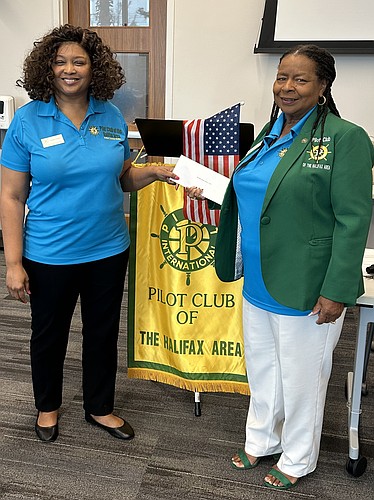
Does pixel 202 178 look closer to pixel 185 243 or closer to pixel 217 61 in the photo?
pixel 185 243

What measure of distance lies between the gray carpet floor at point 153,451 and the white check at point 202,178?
103cm

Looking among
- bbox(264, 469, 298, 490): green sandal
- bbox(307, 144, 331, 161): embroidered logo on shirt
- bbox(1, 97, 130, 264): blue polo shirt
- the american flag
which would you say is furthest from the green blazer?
bbox(264, 469, 298, 490): green sandal

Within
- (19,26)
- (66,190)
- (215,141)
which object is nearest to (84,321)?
(66,190)

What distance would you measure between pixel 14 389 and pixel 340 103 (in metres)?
3.00

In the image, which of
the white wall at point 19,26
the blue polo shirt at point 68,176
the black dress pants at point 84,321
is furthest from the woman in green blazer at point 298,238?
the white wall at point 19,26

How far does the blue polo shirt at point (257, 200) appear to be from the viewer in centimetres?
164

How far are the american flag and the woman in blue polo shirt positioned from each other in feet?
→ 0.48

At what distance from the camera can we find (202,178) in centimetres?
197

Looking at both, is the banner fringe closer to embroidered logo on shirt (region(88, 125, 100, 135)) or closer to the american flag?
the american flag

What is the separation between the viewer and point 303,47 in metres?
1.57

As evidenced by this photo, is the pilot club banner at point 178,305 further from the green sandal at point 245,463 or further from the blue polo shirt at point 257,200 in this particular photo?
the blue polo shirt at point 257,200

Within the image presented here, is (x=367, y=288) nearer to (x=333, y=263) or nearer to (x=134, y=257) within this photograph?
(x=333, y=263)

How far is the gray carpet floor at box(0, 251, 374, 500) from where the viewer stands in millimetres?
1945

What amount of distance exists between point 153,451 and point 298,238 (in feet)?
3.59
